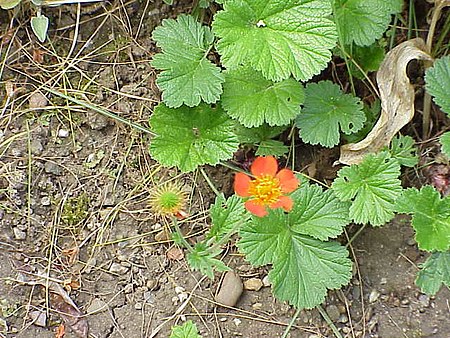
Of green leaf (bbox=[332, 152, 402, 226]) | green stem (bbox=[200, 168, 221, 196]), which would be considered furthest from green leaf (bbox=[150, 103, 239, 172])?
green leaf (bbox=[332, 152, 402, 226])

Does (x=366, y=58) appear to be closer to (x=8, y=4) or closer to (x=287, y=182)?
(x=287, y=182)

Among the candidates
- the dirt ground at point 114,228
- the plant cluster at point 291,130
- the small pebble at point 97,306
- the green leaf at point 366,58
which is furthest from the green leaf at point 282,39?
the small pebble at point 97,306

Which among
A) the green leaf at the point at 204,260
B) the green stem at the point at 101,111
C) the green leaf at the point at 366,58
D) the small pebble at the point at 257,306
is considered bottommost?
the small pebble at the point at 257,306

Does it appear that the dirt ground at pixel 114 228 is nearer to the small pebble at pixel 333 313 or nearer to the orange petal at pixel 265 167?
the small pebble at pixel 333 313

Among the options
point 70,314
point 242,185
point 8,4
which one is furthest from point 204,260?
point 8,4

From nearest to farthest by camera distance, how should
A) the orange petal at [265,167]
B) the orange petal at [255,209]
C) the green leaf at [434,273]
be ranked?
the orange petal at [255,209] → the orange petal at [265,167] → the green leaf at [434,273]

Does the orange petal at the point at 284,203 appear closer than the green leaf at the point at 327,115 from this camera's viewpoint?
Yes
